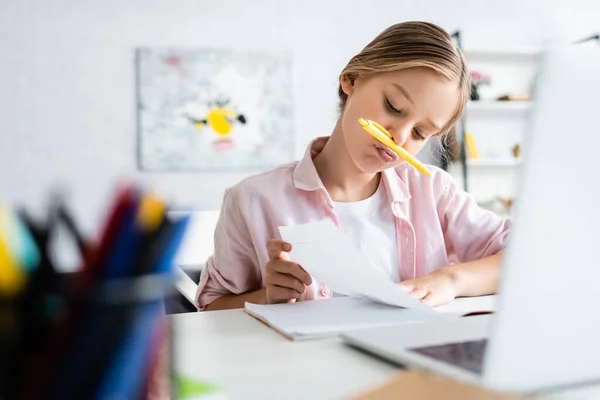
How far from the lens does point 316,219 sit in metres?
1.05

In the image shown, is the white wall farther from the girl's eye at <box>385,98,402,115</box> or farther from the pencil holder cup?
the pencil holder cup

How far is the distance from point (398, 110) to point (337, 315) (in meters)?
0.43

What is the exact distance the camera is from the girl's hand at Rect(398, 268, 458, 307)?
79 centimetres

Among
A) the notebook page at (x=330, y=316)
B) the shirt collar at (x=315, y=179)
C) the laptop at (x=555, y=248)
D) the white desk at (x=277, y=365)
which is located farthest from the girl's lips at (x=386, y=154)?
the laptop at (x=555, y=248)

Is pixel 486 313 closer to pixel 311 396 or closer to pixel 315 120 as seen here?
pixel 311 396

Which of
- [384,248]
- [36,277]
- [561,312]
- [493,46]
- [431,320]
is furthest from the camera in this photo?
[493,46]

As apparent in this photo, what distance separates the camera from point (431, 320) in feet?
2.10

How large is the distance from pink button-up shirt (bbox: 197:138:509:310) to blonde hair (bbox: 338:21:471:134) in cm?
17

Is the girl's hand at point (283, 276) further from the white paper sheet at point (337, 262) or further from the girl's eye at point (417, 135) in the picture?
the girl's eye at point (417, 135)

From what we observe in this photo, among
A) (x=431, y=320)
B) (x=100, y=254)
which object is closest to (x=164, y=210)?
(x=100, y=254)

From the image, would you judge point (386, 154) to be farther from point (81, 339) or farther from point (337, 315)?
point (81, 339)

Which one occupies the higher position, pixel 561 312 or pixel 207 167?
pixel 561 312

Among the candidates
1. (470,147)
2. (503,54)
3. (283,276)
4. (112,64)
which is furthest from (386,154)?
(503,54)

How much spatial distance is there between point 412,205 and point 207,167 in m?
2.17
